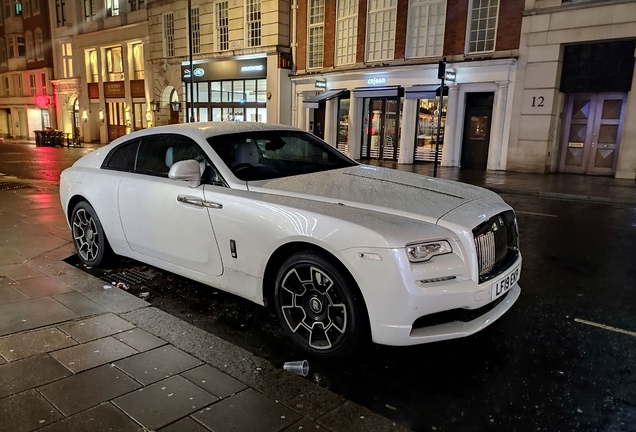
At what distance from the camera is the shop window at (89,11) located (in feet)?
120

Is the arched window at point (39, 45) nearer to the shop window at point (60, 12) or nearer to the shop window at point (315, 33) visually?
the shop window at point (60, 12)

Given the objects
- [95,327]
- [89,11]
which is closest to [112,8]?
[89,11]

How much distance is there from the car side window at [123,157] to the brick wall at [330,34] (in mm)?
19783

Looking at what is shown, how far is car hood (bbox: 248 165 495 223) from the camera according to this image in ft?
11.1

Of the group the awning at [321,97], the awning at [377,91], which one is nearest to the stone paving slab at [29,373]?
the awning at [377,91]

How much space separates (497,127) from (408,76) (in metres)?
4.53

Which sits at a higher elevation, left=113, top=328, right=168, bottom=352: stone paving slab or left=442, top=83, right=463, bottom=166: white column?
left=442, top=83, right=463, bottom=166: white column

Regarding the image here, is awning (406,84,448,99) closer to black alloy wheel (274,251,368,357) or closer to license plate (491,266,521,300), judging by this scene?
license plate (491,266,521,300)

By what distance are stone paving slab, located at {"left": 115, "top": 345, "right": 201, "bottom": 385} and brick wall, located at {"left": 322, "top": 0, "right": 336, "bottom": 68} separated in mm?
22023

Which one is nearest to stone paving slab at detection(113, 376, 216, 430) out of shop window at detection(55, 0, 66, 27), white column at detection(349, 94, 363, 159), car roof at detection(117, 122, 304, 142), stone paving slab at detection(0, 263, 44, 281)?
car roof at detection(117, 122, 304, 142)

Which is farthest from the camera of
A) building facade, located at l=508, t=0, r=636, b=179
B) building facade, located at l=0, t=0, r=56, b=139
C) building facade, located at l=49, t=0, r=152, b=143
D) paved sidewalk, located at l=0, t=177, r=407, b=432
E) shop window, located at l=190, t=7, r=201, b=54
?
building facade, located at l=0, t=0, r=56, b=139

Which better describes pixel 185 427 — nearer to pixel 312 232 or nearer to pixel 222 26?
pixel 312 232

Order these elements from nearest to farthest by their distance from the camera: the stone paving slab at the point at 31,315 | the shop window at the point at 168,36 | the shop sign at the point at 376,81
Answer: the stone paving slab at the point at 31,315, the shop sign at the point at 376,81, the shop window at the point at 168,36

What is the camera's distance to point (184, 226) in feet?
14.0
